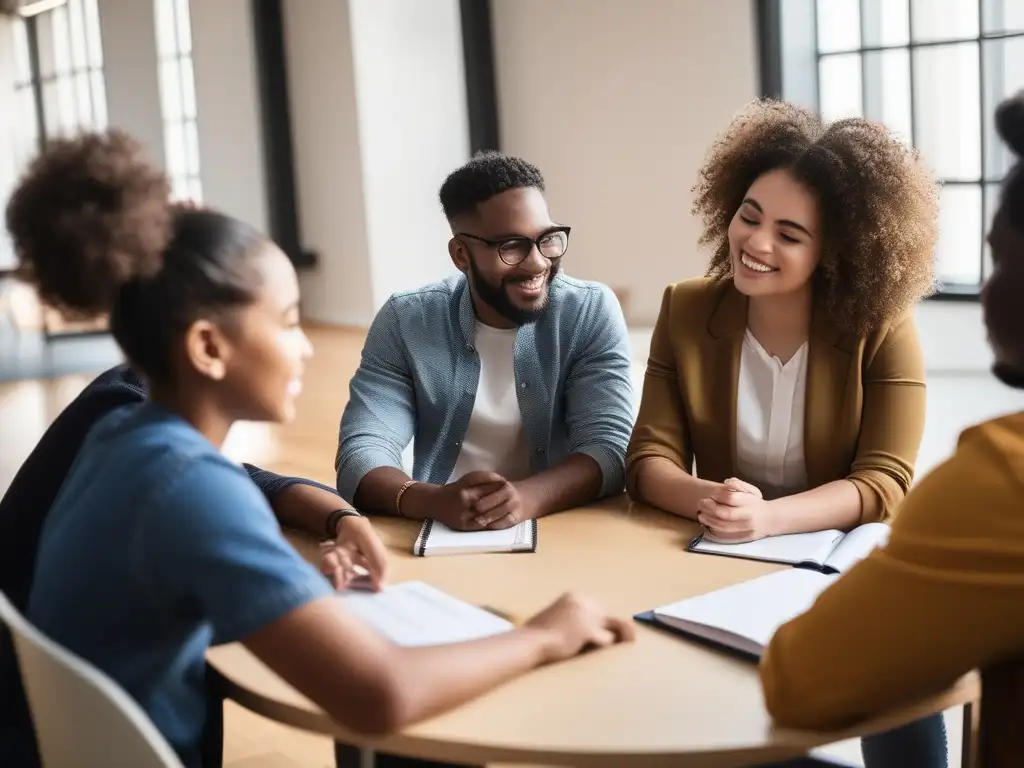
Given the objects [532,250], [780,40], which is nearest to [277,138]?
[780,40]

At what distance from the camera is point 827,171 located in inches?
74.7

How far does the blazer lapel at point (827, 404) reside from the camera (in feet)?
6.21

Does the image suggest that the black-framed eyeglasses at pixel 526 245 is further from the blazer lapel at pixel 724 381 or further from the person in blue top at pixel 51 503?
the person in blue top at pixel 51 503

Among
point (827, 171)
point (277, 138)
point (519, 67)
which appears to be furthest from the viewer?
point (277, 138)

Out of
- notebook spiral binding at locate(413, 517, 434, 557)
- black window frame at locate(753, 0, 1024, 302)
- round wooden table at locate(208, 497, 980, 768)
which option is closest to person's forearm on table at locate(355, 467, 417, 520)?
notebook spiral binding at locate(413, 517, 434, 557)

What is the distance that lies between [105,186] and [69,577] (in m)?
0.37

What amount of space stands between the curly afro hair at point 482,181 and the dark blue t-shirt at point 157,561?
3.29ft

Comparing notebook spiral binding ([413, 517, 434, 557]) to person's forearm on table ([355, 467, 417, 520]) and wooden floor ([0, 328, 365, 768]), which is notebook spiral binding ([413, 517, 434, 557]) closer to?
person's forearm on table ([355, 467, 417, 520])

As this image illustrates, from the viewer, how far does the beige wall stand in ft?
20.3

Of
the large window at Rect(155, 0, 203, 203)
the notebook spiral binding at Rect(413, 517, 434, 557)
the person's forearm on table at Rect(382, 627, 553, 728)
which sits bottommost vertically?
the notebook spiral binding at Rect(413, 517, 434, 557)

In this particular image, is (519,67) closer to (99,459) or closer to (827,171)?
(827,171)

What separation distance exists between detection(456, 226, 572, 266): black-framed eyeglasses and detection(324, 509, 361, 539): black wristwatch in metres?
0.58

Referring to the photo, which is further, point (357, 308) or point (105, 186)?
point (357, 308)

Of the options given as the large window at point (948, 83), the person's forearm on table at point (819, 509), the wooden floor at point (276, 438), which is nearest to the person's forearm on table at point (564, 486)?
the person's forearm on table at point (819, 509)
